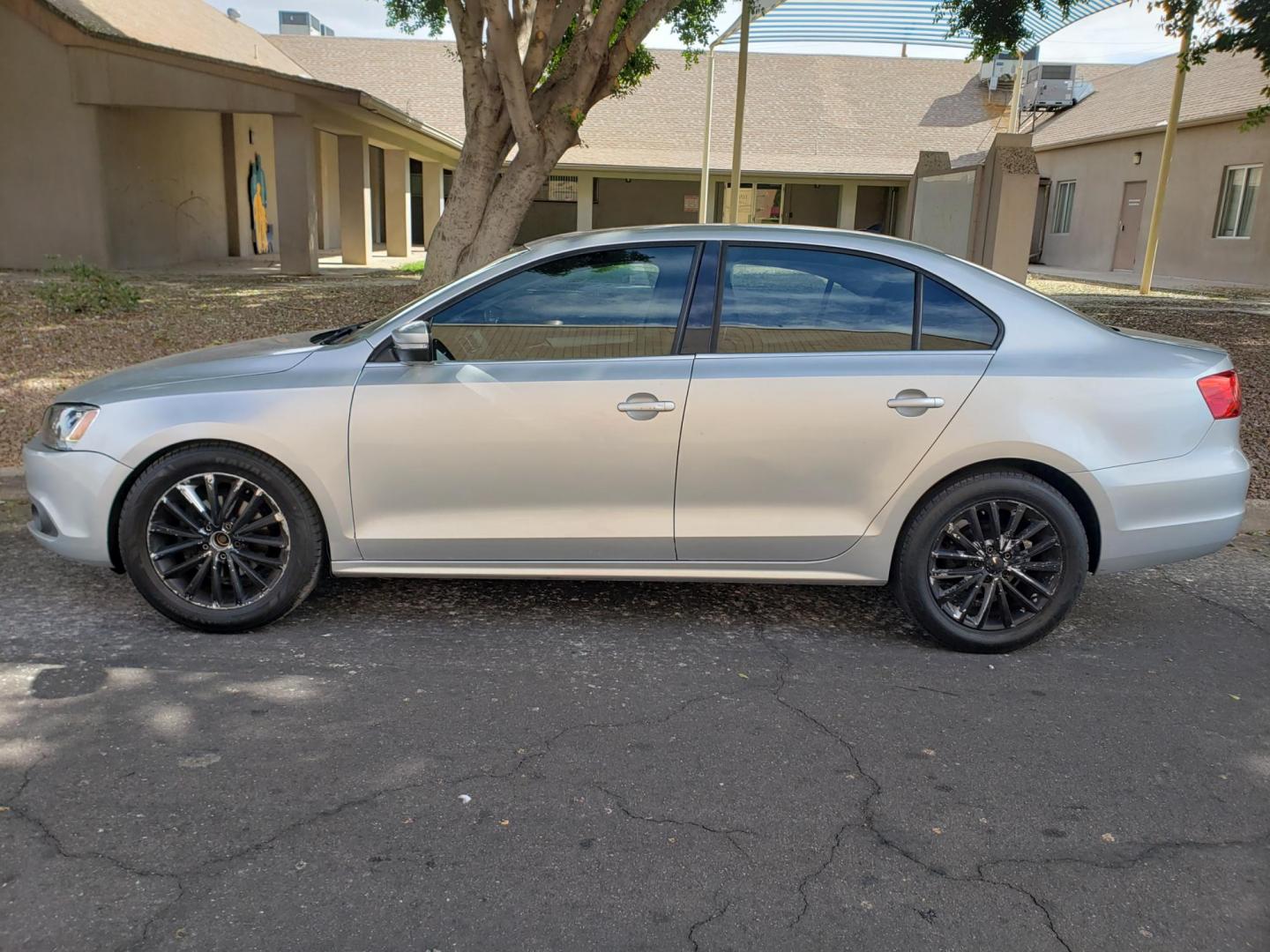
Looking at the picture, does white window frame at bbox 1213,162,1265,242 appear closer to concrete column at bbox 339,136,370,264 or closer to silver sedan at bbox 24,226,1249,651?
concrete column at bbox 339,136,370,264

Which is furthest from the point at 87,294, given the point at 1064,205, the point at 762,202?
the point at 1064,205

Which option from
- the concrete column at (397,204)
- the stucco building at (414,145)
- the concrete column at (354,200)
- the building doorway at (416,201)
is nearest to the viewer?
the stucco building at (414,145)

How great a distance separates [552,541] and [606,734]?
3.15 feet

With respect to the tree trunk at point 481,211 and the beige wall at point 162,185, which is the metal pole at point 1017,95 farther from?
the tree trunk at point 481,211

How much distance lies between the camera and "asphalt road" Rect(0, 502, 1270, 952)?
2.62m

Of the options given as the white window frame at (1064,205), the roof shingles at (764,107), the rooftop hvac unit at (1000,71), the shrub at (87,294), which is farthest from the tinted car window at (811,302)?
the rooftop hvac unit at (1000,71)

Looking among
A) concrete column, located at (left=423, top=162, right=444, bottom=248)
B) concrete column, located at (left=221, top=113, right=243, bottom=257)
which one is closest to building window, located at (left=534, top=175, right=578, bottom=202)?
concrete column, located at (left=423, top=162, right=444, bottom=248)

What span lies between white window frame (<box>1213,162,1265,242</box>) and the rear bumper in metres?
20.0

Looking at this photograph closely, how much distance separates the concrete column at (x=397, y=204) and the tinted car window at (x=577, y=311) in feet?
68.0

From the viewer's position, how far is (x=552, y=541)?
422 cm

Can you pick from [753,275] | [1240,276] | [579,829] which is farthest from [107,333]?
[1240,276]

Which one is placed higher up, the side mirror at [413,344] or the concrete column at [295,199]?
the concrete column at [295,199]

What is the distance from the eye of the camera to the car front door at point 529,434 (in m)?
4.12

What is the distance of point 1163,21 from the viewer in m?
13.4
